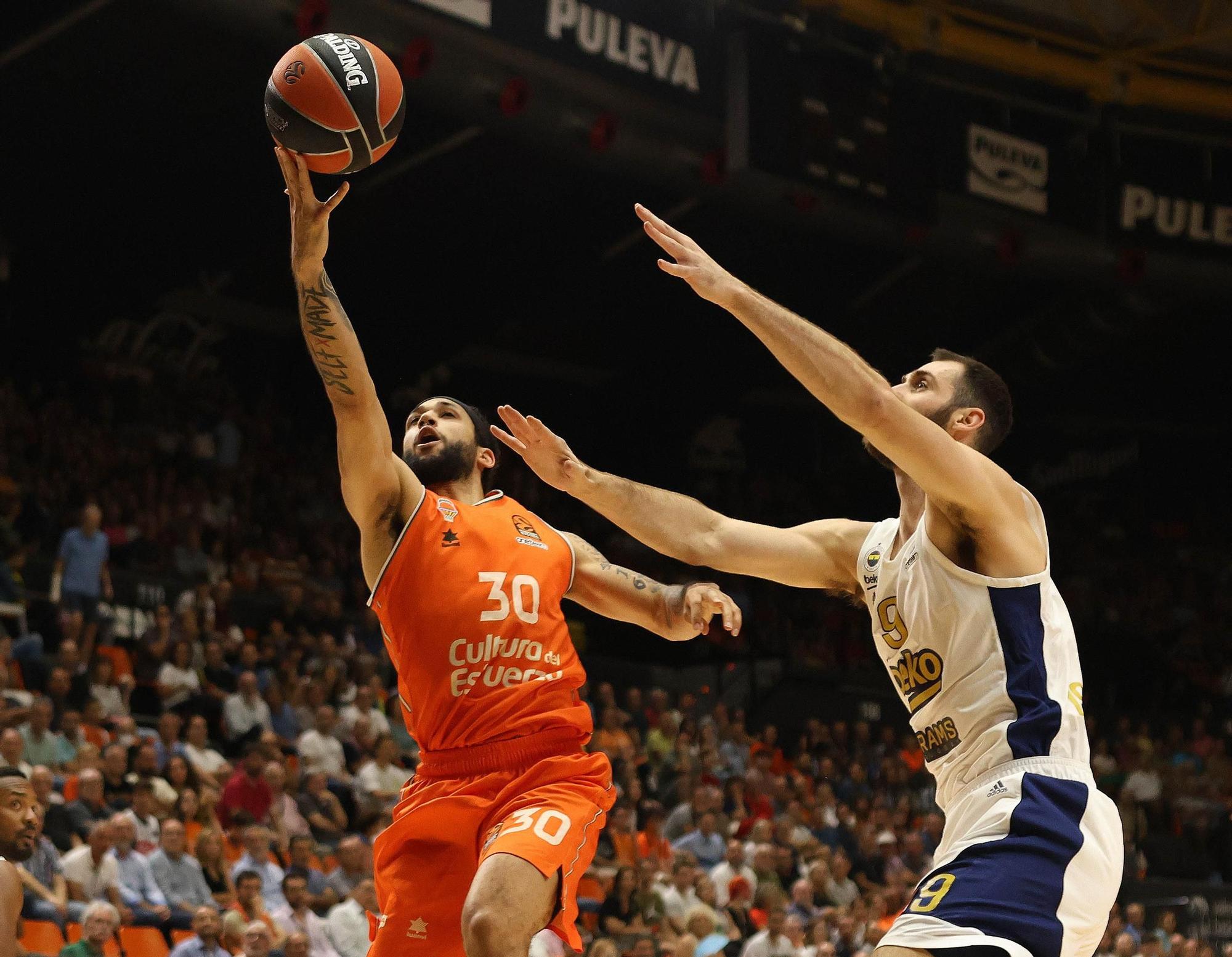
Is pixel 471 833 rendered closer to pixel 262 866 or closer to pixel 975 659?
pixel 975 659

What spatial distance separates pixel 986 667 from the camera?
360 cm

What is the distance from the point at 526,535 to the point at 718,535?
1.22m

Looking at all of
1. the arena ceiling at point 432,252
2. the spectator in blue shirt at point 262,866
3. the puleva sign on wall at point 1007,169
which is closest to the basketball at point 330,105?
the spectator in blue shirt at point 262,866

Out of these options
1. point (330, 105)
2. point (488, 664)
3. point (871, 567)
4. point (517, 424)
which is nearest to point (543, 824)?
point (488, 664)

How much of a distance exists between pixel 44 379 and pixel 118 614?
518 cm

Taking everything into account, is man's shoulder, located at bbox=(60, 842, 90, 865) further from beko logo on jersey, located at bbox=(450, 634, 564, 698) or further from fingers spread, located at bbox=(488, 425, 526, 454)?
fingers spread, located at bbox=(488, 425, 526, 454)

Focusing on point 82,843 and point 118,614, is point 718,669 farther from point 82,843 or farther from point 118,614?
point 82,843

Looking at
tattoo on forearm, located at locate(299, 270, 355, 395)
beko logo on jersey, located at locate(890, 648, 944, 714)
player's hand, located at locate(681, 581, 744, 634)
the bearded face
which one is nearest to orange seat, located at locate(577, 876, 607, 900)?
the bearded face

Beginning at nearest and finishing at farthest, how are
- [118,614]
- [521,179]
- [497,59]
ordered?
[118,614]
[497,59]
[521,179]

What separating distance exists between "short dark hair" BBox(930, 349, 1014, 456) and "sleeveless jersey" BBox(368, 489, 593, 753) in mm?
1813

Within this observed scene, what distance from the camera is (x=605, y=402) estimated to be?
23.9 m

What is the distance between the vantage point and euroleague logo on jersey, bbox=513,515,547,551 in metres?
5.40

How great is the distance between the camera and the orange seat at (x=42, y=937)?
8789 mm

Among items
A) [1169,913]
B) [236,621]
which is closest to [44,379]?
[236,621]
